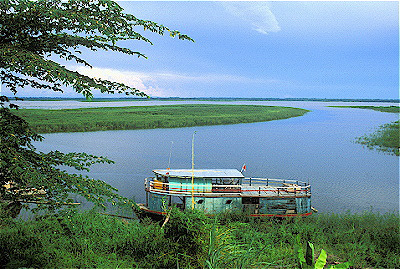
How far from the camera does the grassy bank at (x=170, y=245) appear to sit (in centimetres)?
702

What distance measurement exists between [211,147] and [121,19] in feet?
102

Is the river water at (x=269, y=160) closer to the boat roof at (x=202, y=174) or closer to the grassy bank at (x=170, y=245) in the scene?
the boat roof at (x=202, y=174)

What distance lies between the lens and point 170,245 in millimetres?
7789

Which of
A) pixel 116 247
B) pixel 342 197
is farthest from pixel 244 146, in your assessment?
pixel 116 247

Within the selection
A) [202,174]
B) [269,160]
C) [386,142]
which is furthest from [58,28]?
[386,142]

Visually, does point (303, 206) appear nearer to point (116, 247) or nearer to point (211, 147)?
point (116, 247)

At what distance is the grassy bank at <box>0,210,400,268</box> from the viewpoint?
276 inches

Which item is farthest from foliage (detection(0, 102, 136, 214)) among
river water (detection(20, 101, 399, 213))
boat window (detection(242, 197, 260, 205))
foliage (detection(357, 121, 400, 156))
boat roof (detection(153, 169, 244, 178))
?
foliage (detection(357, 121, 400, 156))

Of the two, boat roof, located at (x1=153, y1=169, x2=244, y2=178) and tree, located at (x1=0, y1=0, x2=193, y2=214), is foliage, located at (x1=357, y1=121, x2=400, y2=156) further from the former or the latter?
tree, located at (x1=0, y1=0, x2=193, y2=214)

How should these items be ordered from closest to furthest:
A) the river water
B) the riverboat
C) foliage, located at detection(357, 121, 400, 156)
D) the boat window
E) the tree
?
the tree, the riverboat, the boat window, the river water, foliage, located at detection(357, 121, 400, 156)

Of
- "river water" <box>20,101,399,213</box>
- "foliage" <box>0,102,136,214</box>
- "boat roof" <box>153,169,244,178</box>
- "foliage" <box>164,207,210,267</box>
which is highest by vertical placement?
"foliage" <box>0,102,136,214</box>

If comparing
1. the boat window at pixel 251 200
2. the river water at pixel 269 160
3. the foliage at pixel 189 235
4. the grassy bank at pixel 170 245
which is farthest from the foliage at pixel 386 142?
the foliage at pixel 189 235

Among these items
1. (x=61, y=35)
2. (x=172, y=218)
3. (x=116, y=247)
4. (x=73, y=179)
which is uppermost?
(x=61, y=35)

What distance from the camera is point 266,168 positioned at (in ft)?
90.4
